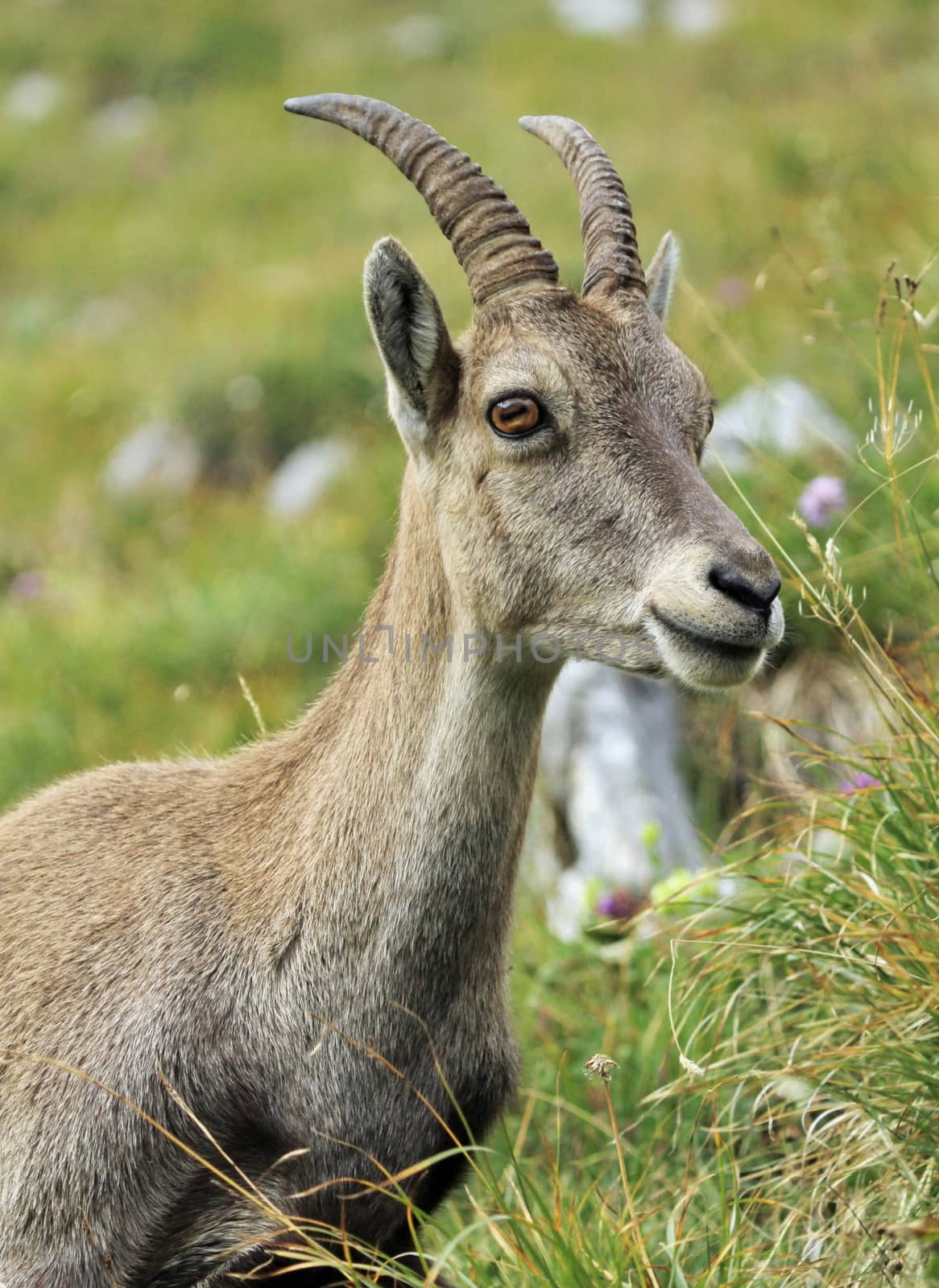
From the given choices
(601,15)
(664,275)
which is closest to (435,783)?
(664,275)

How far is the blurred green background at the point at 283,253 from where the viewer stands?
8.55 metres

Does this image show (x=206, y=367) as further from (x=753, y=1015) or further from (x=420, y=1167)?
(x=420, y=1167)

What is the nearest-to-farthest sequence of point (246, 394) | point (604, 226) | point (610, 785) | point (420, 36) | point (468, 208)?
point (468, 208)
point (604, 226)
point (610, 785)
point (246, 394)
point (420, 36)

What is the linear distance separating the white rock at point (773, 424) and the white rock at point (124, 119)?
776 inches

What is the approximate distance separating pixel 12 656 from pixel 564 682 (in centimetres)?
420

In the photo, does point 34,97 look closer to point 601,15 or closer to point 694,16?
point 601,15

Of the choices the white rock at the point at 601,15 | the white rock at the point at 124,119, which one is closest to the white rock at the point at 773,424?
the white rock at the point at 601,15

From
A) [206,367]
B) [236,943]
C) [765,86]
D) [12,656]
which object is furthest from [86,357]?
[236,943]

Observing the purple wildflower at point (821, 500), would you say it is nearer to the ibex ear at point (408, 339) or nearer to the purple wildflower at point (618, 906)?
the purple wildflower at point (618, 906)

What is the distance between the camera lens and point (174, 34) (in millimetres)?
27250

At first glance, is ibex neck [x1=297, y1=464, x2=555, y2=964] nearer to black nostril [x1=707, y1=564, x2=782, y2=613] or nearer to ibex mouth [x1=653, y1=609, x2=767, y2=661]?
ibex mouth [x1=653, y1=609, x2=767, y2=661]

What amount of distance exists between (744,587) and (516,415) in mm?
852

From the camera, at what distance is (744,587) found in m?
3.39

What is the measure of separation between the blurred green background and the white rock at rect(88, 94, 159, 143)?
0.26 ft
